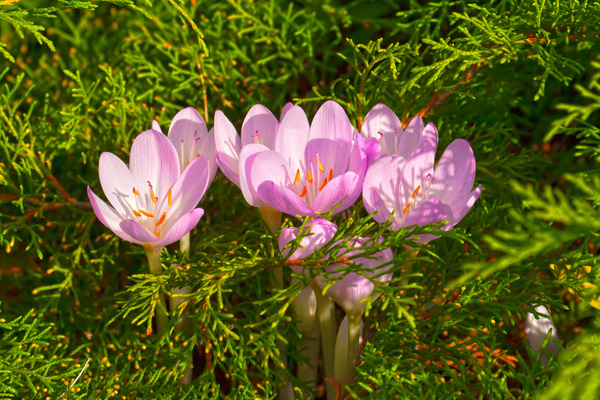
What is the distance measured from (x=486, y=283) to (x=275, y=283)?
1.26 feet

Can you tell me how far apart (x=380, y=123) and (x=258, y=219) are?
13.6 inches

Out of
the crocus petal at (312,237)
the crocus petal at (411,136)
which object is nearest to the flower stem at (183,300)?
the crocus petal at (312,237)

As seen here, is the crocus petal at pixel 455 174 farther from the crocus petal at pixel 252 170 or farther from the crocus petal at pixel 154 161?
the crocus petal at pixel 154 161

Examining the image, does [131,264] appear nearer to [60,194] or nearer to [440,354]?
[60,194]

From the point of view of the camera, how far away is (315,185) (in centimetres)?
109

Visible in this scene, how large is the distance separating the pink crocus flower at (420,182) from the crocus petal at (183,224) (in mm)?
278

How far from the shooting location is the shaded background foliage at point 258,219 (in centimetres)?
A: 104

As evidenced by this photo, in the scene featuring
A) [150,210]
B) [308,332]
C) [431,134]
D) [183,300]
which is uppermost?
[431,134]

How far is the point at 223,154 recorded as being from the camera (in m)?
1.07

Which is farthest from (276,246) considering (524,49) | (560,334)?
(560,334)

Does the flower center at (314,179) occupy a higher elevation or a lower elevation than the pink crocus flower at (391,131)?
lower

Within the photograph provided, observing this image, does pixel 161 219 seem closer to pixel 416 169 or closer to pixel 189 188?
pixel 189 188

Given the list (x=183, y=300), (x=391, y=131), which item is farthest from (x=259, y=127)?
(x=183, y=300)

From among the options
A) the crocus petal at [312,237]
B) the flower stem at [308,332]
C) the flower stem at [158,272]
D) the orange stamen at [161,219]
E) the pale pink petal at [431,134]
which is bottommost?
the flower stem at [308,332]
